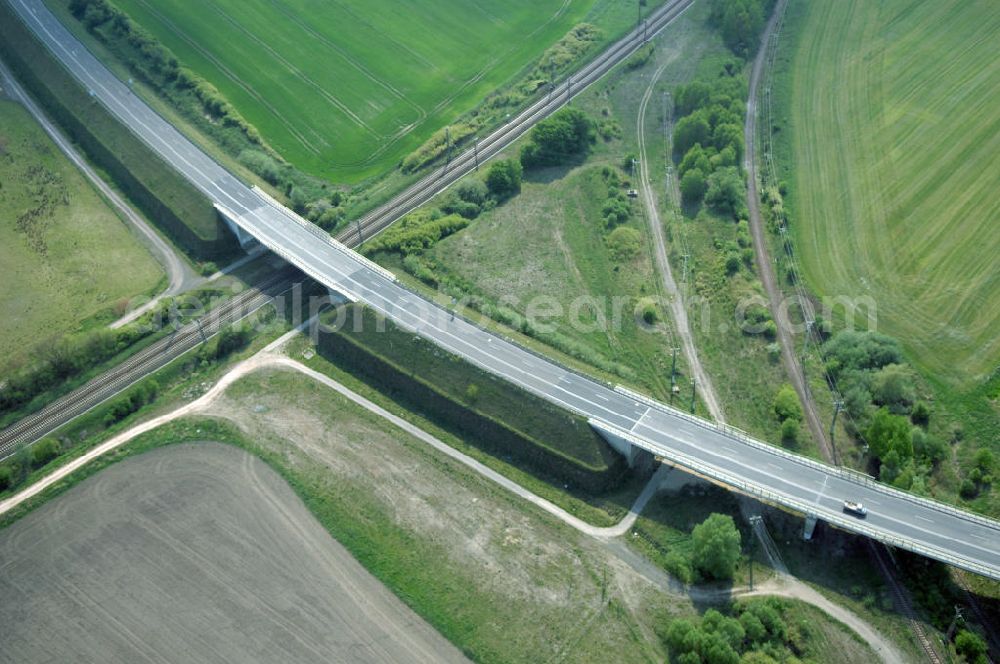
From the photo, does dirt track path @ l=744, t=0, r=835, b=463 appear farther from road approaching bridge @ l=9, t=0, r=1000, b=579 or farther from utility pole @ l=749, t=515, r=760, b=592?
utility pole @ l=749, t=515, r=760, b=592

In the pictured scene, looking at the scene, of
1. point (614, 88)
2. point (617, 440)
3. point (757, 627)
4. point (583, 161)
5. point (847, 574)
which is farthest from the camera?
point (614, 88)

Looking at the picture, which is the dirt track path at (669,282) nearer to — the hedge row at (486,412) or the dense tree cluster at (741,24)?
the hedge row at (486,412)

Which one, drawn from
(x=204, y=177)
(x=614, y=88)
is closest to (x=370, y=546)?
(x=204, y=177)

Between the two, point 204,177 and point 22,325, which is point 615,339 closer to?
point 204,177

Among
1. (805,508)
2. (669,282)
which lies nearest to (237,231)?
(669,282)

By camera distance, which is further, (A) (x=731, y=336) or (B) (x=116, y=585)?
(A) (x=731, y=336)

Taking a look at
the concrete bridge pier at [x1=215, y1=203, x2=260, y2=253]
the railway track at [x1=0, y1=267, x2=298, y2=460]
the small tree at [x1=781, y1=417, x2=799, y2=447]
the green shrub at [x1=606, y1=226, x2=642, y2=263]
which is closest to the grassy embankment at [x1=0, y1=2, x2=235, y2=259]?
the concrete bridge pier at [x1=215, y1=203, x2=260, y2=253]
